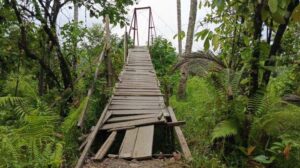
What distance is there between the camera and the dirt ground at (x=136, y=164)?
438 centimetres

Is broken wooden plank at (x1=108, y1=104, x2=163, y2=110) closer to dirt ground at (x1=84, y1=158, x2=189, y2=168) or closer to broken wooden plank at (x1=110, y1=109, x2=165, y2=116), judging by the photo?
broken wooden plank at (x1=110, y1=109, x2=165, y2=116)

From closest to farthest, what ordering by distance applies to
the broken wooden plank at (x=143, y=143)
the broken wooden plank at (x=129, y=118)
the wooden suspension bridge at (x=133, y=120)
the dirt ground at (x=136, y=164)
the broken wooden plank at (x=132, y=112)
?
the dirt ground at (x=136, y=164) → the broken wooden plank at (x=143, y=143) → the wooden suspension bridge at (x=133, y=120) → the broken wooden plank at (x=129, y=118) → the broken wooden plank at (x=132, y=112)

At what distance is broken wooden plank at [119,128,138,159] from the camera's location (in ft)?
15.5

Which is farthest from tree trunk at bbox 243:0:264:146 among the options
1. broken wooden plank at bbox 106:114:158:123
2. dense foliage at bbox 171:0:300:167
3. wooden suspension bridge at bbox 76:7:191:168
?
broken wooden plank at bbox 106:114:158:123

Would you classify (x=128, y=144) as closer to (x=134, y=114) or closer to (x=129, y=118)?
(x=129, y=118)

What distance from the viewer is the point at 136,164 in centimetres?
446

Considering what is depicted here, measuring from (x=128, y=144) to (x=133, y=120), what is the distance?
127 cm

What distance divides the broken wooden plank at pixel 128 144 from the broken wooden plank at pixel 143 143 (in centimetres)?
5

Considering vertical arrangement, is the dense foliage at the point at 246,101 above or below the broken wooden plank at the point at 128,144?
above

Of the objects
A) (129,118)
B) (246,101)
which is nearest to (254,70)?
(246,101)

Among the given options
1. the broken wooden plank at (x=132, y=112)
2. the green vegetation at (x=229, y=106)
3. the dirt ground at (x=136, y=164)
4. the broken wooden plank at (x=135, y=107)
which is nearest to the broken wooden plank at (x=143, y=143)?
the dirt ground at (x=136, y=164)

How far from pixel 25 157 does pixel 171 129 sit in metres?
2.71

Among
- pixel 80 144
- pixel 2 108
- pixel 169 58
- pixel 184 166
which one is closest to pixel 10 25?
pixel 2 108

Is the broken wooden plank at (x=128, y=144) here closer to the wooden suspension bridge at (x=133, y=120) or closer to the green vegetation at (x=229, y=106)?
the wooden suspension bridge at (x=133, y=120)
